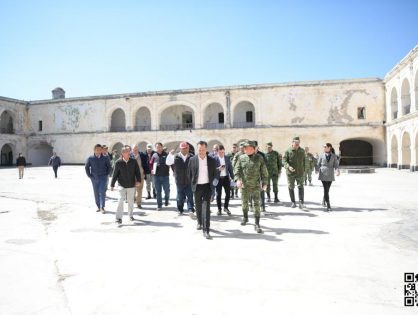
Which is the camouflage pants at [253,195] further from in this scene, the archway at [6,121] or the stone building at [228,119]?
the archway at [6,121]

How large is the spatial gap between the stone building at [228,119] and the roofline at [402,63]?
8 centimetres

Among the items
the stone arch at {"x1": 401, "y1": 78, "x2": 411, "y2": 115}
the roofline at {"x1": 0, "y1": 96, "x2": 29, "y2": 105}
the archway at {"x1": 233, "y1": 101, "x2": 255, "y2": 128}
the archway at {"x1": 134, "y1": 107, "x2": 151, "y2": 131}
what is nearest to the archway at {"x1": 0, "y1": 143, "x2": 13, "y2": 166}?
the roofline at {"x1": 0, "y1": 96, "x2": 29, "y2": 105}

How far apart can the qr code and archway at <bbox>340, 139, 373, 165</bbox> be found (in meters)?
26.6

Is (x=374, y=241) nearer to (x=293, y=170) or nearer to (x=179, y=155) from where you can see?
(x=293, y=170)

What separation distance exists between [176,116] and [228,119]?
635cm

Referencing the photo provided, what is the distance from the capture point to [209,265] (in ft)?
11.8

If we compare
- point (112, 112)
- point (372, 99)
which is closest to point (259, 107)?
point (372, 99)

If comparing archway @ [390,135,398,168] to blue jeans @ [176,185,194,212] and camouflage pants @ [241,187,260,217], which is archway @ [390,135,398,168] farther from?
camouflage pants @ [241,187,260,217]

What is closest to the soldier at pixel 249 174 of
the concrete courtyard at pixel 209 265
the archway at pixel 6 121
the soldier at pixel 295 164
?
the concrete courtyard at pixel 209 265

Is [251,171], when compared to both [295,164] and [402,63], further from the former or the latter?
[402,63]

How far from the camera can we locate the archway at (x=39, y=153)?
33.9 m

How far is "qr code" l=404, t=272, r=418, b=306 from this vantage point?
8.79ft

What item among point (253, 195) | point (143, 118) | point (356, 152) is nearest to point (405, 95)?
point (356, 152)

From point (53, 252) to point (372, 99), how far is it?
26.0 m
